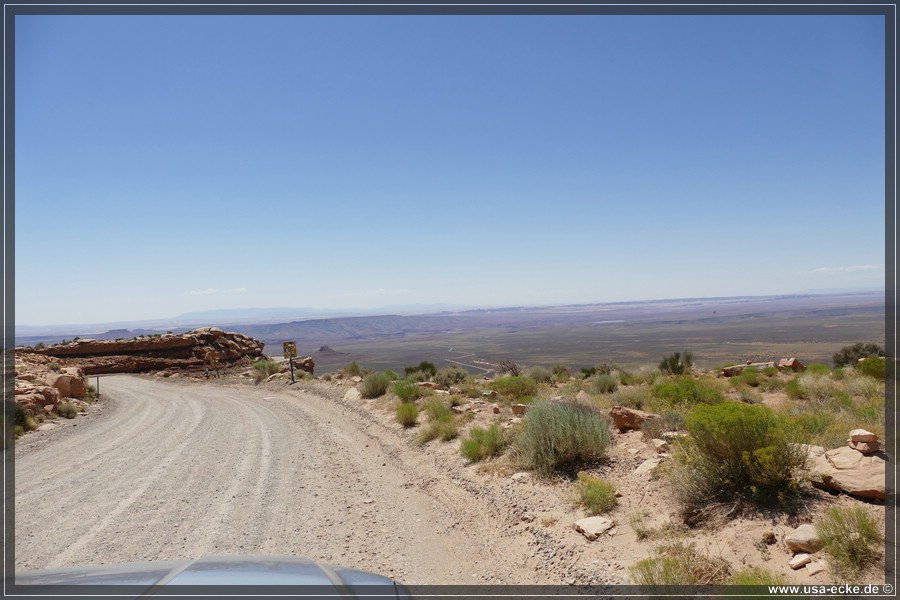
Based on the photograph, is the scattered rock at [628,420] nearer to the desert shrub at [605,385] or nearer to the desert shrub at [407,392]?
the desert shrub at [407,392]

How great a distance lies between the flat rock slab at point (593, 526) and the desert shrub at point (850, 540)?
2.15m

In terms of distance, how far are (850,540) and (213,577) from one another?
493 centimetres

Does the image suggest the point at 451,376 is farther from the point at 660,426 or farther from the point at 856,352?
the point at 856,352

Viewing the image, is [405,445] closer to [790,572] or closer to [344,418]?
[344,418]

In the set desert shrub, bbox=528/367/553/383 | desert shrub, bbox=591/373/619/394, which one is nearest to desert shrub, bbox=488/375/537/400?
desert shrub, bbox=591/373/619/394

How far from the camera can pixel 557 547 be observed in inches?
223

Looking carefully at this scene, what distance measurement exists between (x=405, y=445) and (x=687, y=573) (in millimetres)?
7915

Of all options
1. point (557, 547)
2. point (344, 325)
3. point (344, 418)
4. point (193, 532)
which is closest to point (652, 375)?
point (344, 418)

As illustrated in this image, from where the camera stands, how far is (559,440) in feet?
26.1

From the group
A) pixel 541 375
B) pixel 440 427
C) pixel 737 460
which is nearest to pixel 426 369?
pixel 541 375

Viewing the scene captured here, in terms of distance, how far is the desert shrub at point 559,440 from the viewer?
7.86m

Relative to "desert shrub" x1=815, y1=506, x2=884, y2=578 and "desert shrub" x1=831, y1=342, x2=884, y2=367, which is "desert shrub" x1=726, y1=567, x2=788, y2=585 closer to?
"desert shrub" x1=815, y1=506, x2=884, y2=578

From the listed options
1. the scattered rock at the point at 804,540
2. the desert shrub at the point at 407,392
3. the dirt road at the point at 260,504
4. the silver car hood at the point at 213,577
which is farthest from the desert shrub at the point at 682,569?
the desert shrub at the point at 407,392

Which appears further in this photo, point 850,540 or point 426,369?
point 426,369
